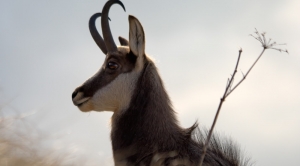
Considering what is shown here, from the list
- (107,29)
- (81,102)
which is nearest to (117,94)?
(81,102)

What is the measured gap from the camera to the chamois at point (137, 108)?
6.28 metres

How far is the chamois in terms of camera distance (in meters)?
6.28

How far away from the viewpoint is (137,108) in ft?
23.0

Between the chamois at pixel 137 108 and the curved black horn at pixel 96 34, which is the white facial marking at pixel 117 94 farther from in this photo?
the curved black horn at pixel 96 34

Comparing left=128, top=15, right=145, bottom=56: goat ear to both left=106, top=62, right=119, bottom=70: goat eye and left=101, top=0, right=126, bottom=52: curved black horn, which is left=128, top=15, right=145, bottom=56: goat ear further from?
left=101, top=0, right=126, bottom=52: curved black horn

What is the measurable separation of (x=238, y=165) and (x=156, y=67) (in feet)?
6.08

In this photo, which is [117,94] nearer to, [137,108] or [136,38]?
[137,108]

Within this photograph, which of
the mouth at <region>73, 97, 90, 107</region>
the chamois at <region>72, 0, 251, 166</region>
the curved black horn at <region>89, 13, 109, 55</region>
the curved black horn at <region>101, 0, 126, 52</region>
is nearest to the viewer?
the chamois at <region>72, 0, 251, 166</region>

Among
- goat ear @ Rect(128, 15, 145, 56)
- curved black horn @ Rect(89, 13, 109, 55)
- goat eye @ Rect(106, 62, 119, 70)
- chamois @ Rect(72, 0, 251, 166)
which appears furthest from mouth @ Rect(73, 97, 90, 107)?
curved black horn @ Rect(89, 13, 109, 55)

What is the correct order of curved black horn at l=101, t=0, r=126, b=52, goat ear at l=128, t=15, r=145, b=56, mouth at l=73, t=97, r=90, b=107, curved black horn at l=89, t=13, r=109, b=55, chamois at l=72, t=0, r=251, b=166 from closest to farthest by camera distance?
chamois at l=72, t=0, r=251, b=166, goat ear at l=128, t=15, r=145, b=56, mouth at l=73, t=97, r=90, b=107, curved black horn at l=101, t=0, r=126, b=52, curved black horn at l=89, t=13, r=109, b=55

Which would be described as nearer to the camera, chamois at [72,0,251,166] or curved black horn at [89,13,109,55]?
chamois at [72,0,251,166]

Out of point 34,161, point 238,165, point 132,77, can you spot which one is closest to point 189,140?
point 238,165

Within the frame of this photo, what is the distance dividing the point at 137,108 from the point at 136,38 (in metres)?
0.96

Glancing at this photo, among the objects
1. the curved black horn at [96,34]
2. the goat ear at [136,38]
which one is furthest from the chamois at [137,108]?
the curved black horn at [96,34]
